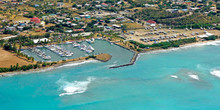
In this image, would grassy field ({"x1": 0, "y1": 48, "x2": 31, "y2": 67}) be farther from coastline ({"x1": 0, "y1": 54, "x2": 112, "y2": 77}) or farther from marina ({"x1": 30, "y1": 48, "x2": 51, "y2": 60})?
marina ({"x1": 30, "y1": 48, "x2": 51, "y2": 60})

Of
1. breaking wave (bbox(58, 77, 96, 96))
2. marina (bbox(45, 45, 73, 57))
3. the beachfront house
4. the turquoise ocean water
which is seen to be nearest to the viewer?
the turquoise ocean water

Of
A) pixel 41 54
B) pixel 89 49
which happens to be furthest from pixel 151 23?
pixel 41 54

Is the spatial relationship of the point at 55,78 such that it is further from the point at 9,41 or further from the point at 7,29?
the point at 7,29

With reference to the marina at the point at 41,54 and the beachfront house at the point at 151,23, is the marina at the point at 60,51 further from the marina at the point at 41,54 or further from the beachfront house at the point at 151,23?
the beachfront house at the point at 151,23

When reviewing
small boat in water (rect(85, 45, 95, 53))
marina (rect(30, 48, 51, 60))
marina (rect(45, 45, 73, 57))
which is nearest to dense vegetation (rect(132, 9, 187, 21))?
small boat in water (rect(85, 45, 95, 53))

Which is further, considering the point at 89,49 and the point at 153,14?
the point at 153,14

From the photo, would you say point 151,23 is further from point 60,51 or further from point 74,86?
point 74,86

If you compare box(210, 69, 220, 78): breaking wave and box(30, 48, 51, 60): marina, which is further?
box(30, 48, 51, 60): marina

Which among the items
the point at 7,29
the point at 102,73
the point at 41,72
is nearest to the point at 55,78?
the point at 41,72

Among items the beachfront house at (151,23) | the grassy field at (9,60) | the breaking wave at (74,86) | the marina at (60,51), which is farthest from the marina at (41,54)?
the beachfront house at (151,23)
